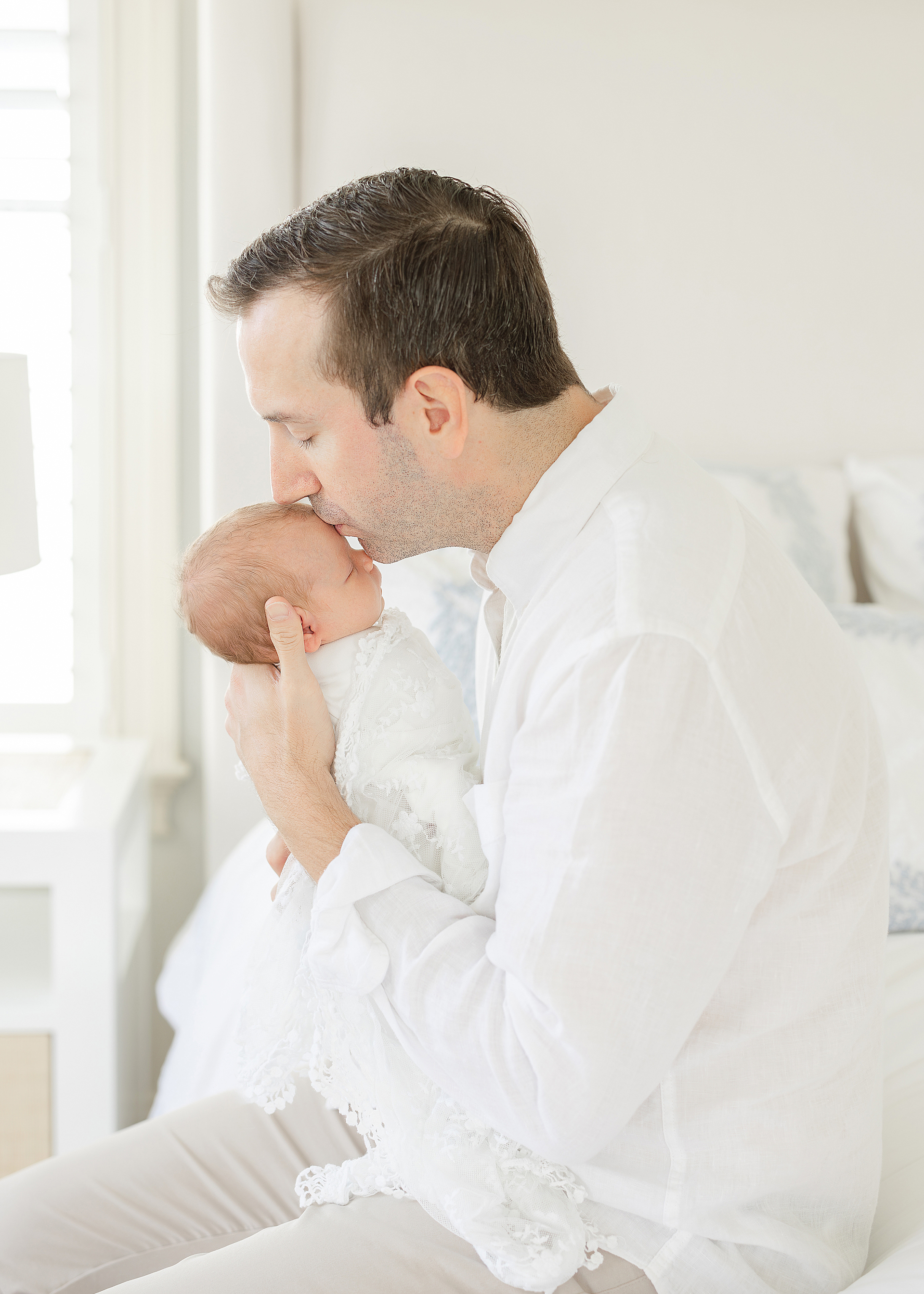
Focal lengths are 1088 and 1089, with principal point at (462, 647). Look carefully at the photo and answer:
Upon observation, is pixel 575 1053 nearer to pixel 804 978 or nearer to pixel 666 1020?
pixel 666 1020

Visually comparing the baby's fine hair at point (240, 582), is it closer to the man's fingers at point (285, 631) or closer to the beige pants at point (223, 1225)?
the man's fingers at point (285, 631)

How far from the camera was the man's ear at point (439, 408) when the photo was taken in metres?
0.87

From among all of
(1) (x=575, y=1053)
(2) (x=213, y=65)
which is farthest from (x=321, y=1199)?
(2) (x=213, y=65)

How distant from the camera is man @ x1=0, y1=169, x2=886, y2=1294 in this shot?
2.34ft

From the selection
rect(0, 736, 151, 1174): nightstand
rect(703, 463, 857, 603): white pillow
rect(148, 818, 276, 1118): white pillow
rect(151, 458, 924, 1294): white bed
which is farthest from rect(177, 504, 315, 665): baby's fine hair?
rect(703, 463, 857, 603): white pillow

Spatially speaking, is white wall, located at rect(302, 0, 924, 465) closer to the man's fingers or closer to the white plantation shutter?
the white plantation shutter

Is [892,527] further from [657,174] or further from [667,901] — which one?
[667,901]

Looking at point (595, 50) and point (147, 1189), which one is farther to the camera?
point (595, 50)

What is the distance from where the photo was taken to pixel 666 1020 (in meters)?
0.72

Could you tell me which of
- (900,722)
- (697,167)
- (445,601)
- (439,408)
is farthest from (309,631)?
(697,167)

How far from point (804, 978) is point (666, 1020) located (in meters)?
0.13

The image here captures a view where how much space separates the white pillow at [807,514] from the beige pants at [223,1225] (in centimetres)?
112

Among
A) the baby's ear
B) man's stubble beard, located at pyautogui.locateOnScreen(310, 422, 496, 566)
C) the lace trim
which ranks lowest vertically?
the lace trim

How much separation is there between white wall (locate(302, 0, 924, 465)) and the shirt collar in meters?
1.12
